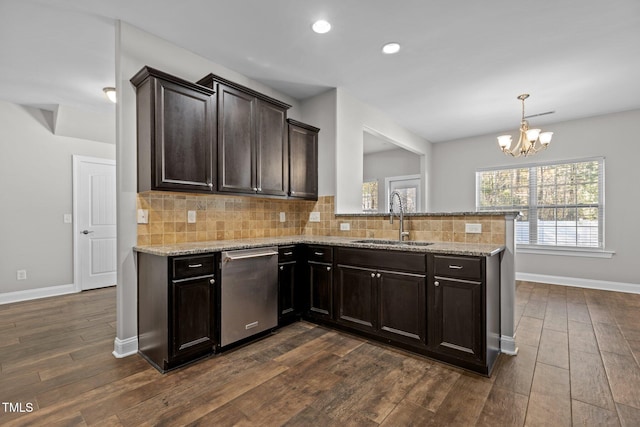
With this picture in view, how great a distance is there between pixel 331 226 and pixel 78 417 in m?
2.80

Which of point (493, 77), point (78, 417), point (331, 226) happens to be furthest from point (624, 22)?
point (78, 417)

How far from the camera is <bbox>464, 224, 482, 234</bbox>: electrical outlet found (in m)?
2.71

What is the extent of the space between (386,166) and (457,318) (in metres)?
5.45

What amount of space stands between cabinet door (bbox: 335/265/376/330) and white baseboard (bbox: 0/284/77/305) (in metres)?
4.11

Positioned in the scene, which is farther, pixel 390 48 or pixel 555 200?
pixel 555 200

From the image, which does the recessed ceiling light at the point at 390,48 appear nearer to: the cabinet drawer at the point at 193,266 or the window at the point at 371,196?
the cabinet drawer at the point at 193,266

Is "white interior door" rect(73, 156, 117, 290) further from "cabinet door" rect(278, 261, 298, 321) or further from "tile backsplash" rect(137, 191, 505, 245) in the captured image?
"cabinet door" rect(278, 261, 298, 321)

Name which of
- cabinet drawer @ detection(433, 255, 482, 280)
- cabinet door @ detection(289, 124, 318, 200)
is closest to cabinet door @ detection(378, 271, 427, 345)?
cabinet drawer @ detection(433, 255, 482, 280)

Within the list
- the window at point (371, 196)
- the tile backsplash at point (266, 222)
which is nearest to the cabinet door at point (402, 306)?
the tile backsplash at point (266, 222)

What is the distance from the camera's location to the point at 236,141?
2.93 m

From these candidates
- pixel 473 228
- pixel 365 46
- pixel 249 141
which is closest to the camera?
pixel 473 228

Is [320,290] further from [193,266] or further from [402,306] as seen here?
[193,266]

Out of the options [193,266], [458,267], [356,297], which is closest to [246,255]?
[193,266]

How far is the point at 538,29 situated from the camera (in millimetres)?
2627
